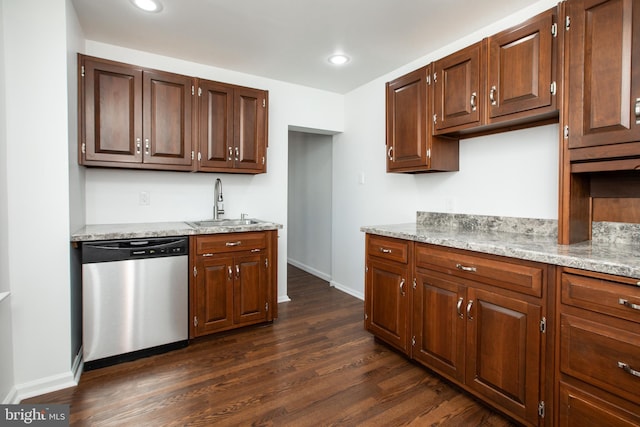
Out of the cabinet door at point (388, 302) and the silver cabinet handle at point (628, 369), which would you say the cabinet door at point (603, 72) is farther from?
the cabinet door at point (388, 302)

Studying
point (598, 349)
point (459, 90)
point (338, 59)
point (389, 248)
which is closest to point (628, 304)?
point (598, 349)

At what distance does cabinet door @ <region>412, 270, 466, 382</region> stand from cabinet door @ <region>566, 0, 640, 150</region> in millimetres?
1058

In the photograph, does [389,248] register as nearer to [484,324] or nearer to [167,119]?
[484,324]

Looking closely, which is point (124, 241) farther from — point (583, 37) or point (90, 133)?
point (583, 37)

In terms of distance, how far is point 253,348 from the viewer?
2543mm

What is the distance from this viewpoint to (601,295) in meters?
1.32

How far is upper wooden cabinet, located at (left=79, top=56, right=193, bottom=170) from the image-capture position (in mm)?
2354

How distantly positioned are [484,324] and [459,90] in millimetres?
1559

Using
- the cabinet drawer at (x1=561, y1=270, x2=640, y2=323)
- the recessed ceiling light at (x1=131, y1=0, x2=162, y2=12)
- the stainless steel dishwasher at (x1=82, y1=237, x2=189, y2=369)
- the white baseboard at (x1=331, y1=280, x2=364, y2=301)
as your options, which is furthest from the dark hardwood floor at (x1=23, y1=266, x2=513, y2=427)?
the recessed ceiling light at (x1=131, y1=0, x2=162, y2=12)

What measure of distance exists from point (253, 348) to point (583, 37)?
113 inches

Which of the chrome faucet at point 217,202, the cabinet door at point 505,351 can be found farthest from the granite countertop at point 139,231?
the cabinet door at point 505,351

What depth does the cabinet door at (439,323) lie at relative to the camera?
6.29 feet

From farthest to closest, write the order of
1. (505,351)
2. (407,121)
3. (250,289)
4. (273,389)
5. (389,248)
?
(250,289)
(407,121)
(389,248)
(273,389)
(505,351)

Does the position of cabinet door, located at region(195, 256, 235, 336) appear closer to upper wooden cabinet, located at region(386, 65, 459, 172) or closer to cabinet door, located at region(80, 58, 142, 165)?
cabinet door, located at region(80, 58, 142, 165)
